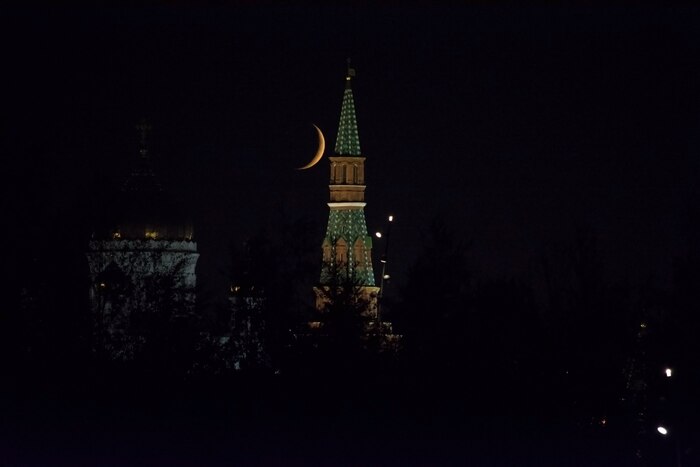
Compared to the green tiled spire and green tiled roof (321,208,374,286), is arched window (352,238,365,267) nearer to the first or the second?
green tiled roof (321,208,374,286)

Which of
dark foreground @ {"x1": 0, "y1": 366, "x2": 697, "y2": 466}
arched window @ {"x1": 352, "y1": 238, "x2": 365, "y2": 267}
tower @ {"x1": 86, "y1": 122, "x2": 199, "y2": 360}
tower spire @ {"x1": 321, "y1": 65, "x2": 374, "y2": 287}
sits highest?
tower spire @ {"x1": 321, "y1": 65, "x2": 374, "y2": 287}

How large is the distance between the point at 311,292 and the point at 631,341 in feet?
23.1

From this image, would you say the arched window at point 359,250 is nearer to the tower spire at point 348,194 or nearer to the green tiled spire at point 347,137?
the tower spire at point 348,194

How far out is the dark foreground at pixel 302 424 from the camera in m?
40.9

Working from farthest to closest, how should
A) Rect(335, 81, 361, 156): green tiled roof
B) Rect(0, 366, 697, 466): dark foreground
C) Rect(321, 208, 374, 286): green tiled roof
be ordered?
1. Rect(335, 81, 361, 156): green tiled roof
2. Rect(321, 208, 374, 286): green tiled roof
3. Rect(0, 366, 697, 466): dark foreground

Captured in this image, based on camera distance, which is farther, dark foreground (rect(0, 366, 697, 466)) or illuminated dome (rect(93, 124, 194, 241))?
illuminated dome (rect(93, 124, 194, 241))

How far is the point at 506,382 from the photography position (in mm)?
44281

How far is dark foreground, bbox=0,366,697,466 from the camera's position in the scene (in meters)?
40.9

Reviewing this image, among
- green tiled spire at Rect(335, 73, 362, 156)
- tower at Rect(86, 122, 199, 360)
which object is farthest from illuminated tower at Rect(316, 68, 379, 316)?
tower at Rect(86, 122, 199, 360)

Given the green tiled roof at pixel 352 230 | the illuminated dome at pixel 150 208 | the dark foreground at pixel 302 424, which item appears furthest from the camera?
the green tiled roof at pixel 352 230

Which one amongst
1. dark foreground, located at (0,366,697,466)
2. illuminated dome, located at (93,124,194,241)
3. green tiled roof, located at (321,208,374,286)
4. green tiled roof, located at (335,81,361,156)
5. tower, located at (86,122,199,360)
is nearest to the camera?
dark foreground, located at (0,366,697,466)

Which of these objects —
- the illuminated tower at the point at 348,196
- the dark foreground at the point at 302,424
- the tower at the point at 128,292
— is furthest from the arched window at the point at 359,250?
the dark foreground at the point at 302,424

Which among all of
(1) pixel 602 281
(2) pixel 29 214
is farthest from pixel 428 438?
(2) pixel 29 214

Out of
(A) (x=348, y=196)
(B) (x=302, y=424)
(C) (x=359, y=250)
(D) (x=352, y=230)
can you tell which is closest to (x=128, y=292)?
(B) (x=302, y=424)
